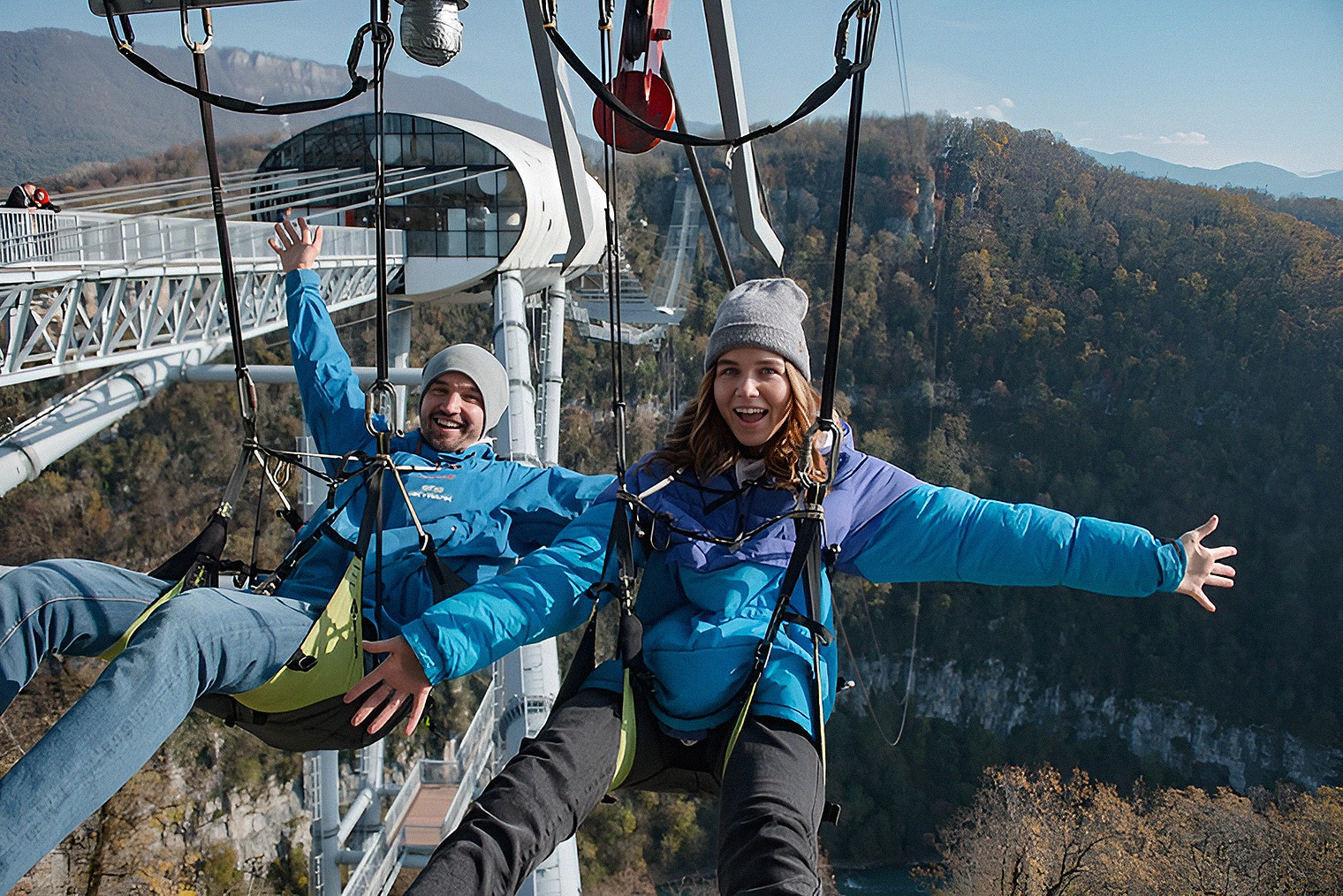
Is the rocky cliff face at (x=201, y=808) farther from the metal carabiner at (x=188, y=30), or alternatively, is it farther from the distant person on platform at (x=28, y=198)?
the metal carabiner at (x=188, y=30)

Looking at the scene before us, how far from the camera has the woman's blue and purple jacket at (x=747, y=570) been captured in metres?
1.77

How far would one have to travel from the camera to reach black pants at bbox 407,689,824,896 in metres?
1.40

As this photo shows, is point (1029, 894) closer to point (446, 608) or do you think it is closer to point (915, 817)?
point (915, 817)

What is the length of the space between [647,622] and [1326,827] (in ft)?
65.7

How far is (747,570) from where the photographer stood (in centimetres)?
194

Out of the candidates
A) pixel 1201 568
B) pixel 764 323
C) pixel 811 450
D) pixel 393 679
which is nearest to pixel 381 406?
pixel 393 679

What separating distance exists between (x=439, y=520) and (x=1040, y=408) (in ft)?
122

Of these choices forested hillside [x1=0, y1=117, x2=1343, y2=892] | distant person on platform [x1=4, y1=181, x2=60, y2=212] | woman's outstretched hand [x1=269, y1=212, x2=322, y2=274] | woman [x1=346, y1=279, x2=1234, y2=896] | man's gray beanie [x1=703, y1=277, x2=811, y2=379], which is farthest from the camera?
forested hillside [x1=0, y1=117, x2=1343, y2=892]

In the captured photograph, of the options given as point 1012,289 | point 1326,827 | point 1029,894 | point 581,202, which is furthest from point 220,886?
point 1012,289

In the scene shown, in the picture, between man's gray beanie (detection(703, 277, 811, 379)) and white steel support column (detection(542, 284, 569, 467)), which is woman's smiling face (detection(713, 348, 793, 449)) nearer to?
man's gray beanie (detection(703, 277, 811, 379))

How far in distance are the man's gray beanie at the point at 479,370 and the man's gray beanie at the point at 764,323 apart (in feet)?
2.69

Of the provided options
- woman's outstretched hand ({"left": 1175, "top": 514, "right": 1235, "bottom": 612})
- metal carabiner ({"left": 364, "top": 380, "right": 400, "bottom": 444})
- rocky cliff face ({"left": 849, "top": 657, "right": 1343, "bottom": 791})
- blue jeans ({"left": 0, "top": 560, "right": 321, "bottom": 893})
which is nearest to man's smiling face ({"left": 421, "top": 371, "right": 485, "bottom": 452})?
metal carabiner ({"left": 364, "top": 380, "right": 400, "bottom": 444})

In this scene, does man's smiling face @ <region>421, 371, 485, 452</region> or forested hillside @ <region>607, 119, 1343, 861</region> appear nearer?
man's smiling face @ <region>421, 371, 485, 452</region>

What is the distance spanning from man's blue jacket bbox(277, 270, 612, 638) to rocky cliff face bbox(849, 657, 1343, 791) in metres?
30.7
